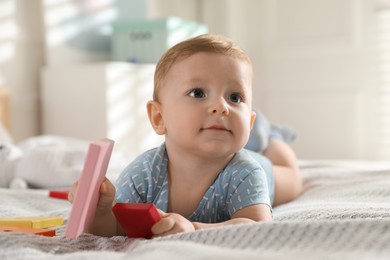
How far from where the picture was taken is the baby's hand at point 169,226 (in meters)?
0.81

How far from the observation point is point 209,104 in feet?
3.14

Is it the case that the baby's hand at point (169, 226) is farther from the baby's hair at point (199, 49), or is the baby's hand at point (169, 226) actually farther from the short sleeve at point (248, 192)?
the baby's hair at point (199, 49)

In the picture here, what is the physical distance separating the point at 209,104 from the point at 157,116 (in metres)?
0.13

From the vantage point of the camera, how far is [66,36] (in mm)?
2988

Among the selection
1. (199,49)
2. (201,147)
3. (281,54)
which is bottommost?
(281,54)

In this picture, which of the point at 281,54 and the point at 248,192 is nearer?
the point at 248,192

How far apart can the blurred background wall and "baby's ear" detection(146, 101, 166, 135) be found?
1732 mm

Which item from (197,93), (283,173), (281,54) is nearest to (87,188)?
(197,93)

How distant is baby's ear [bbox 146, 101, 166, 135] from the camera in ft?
3.42

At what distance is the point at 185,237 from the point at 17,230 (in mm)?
285

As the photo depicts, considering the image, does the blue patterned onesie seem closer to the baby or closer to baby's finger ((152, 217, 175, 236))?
the baby

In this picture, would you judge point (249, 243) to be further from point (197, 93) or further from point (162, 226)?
point (197, 93)

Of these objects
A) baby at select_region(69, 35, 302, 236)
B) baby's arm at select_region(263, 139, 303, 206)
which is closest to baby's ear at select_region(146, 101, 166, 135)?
baby at select_region(69, 35, 302, 236)

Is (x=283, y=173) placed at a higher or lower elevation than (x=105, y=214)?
lower
